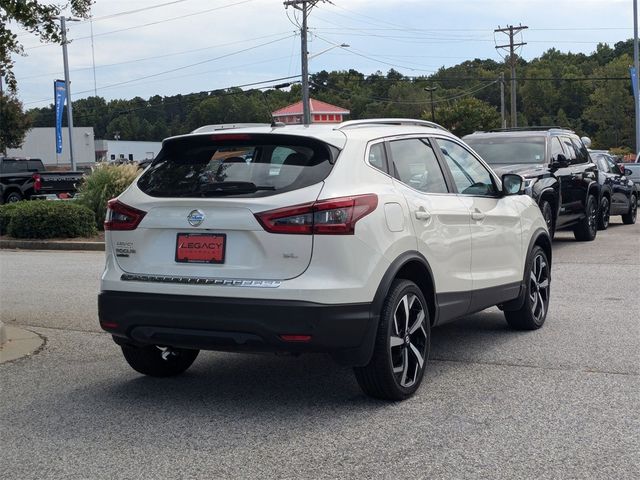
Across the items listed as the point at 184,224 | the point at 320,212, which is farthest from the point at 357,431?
the point at 184,224

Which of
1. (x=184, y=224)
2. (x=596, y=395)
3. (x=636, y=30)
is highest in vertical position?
(x=636, y=30)

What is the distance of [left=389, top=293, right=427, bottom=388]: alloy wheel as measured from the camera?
18.8ft

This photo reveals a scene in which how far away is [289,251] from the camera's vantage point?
17.2 feet

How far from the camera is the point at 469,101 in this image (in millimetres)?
103875

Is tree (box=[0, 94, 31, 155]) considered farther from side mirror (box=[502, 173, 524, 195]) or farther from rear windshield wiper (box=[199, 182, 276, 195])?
rear windshield wiper (box=[199, 182, 276, 195])

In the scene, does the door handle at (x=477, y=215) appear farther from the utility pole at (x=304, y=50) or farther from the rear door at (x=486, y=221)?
the utility pole at (x=304, y=50)

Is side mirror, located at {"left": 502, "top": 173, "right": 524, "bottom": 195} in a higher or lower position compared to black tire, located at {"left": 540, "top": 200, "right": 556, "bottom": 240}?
higher

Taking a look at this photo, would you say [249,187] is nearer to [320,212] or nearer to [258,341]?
[320,212]

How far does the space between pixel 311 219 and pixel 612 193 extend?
15.5 metres

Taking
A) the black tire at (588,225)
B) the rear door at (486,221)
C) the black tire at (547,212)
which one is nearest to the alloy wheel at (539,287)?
the rear door at (486,221)

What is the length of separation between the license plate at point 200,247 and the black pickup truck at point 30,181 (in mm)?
24173

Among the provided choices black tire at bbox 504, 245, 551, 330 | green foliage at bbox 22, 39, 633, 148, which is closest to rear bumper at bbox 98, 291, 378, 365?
black tire at bbox 504, 245, 551, 330

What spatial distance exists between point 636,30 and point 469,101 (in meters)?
59.1

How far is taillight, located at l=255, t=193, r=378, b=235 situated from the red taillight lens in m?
0.90
